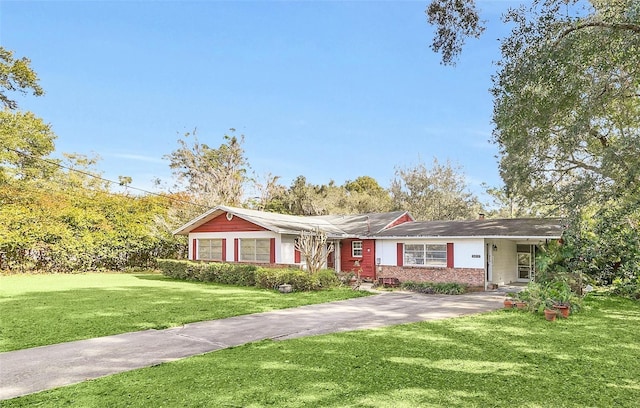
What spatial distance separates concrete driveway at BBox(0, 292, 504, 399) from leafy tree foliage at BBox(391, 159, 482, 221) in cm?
2196

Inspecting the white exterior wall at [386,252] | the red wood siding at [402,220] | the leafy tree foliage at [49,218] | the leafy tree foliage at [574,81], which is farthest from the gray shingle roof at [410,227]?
the leafy tree foliage at [49,218]

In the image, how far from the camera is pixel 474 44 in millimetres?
9859

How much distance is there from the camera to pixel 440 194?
115 feet

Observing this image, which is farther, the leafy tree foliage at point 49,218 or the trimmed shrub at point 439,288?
the leafy tree foliage at point 49,218

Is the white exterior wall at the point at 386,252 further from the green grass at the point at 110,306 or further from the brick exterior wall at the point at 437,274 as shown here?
the green grass at the point at 110,306

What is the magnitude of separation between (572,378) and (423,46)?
8239mm

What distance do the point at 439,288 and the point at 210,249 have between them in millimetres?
13671

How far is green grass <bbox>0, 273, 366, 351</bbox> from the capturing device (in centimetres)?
866

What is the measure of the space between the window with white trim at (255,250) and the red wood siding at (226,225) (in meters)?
0.68

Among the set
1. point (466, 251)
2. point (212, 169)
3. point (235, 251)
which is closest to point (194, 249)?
point (235, 251)

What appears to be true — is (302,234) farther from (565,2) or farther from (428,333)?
(565,2)

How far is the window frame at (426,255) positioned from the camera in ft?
61.3

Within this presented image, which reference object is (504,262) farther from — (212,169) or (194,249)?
(212,169)

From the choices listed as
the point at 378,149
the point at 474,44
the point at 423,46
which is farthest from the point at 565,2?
the point at 378,149
